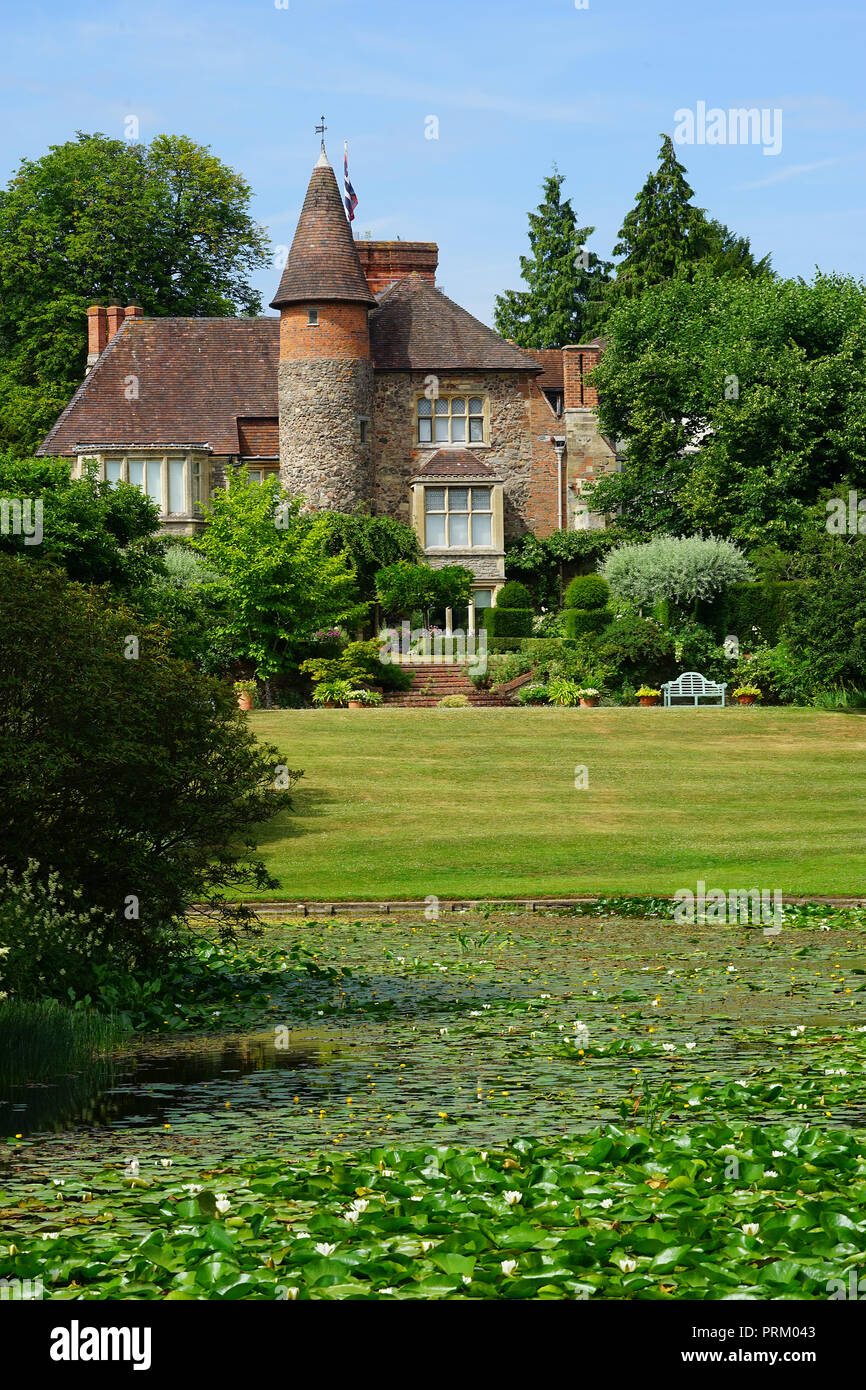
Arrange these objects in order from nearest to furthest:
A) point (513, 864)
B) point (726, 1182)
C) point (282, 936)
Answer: point (726, 1182) < point (282, 936) < point (513, 864)

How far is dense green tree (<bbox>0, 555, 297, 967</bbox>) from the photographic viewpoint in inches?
498

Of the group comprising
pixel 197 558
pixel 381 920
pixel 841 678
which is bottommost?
pixel 381 920

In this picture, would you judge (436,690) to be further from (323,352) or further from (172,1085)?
(172,1085)

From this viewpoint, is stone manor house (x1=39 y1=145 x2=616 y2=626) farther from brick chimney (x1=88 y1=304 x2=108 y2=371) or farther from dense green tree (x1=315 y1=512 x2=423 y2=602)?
dense green tree (x1=315 y1=512 x2=423 y2=602)

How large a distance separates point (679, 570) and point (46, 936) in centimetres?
3254

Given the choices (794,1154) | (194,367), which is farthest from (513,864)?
(194,367)

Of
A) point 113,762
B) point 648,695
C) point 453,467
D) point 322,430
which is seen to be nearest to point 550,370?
point 453,467

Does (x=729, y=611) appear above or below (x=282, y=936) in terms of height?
above

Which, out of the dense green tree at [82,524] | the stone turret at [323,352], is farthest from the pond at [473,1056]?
the stone turret at [323,352]

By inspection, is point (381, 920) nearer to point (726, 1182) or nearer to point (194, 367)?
point (726, 1182)

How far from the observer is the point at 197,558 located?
148ft

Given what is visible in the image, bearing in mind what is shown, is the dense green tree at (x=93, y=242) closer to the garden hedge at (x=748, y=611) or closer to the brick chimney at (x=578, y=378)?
the brick chimney at (x=578, y=378)

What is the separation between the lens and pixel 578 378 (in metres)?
55.4
